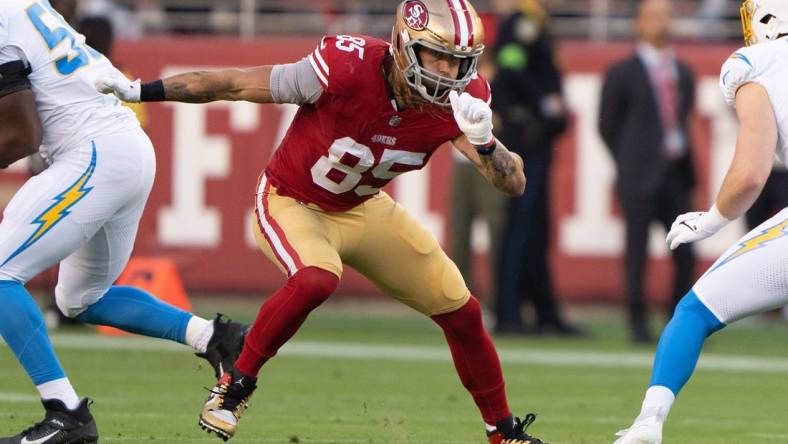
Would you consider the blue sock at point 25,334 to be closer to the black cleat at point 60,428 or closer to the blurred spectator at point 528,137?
the black cleat at point 60,428

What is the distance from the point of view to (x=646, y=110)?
11156mm

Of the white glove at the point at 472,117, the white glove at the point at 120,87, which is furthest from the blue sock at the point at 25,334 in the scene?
the white glove at the point at 472,117

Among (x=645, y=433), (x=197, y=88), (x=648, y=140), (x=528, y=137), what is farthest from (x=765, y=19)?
(x=528, y=137)

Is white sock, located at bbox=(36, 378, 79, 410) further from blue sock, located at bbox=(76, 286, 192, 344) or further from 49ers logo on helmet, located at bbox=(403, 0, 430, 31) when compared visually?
49ers logo on helmet, located at bbox=(403, 0, 430, 31)

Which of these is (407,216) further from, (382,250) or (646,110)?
(646,110)

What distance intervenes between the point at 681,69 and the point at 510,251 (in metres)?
1.75

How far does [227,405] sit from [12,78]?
55.5 inches

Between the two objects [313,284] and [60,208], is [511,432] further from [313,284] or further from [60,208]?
[60,208]

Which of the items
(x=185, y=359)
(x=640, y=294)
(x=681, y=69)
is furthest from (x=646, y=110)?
(x=185, y=359)

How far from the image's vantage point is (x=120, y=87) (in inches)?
229

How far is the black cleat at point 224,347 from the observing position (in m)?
6.59

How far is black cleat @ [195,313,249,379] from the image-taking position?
6.59 meters

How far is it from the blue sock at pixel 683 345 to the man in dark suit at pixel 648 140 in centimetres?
539

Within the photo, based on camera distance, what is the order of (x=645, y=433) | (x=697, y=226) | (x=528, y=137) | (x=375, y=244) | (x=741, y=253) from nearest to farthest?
(x=645, y=433)
(x=741, y=253)
(x=697, y=226)
(x=375, y=244)
(x=528, y=137)
